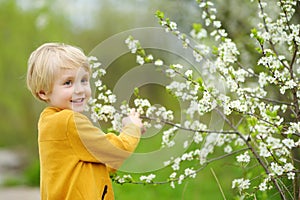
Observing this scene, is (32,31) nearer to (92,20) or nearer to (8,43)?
(8,43)

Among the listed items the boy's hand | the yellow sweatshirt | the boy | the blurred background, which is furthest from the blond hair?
the blurred background

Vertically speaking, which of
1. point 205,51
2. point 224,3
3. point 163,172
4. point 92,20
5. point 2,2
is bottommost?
point 205,51

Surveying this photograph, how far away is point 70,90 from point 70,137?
212mm

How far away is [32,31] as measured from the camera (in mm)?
10852

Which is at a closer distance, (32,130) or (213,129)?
(213,129)

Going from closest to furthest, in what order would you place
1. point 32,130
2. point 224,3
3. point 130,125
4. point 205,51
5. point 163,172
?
point 130,125, point 205,51, point 224,3, point 163,172, point 32,130

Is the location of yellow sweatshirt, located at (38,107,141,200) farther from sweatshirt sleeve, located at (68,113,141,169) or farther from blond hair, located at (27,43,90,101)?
blond hair, located at (27,43,90,101)

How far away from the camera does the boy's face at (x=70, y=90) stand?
9.00 ft

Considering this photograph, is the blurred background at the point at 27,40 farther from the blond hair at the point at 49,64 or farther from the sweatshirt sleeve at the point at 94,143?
the sweatshirt sleeve at the point at 94,143

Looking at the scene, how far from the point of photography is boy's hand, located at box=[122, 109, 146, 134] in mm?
2902

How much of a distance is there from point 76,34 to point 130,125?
1023cm

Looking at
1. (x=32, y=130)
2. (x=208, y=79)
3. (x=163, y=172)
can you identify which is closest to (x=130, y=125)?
(x=208, y=79)

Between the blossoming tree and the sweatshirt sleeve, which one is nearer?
the sweatshirt sleeve

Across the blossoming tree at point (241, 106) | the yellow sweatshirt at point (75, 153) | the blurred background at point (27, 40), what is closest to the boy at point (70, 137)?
the yellow sweatshirt at point (75, 153)
